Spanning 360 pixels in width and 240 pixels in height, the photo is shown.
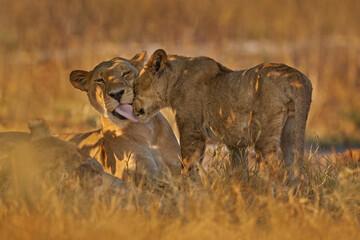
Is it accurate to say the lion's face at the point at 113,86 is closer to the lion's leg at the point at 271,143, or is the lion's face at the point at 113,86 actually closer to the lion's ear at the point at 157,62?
the lion's ear at the point at 157,62

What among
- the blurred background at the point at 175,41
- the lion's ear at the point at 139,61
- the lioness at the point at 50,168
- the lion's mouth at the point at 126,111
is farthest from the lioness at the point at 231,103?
the blurred background at the point at 175,41

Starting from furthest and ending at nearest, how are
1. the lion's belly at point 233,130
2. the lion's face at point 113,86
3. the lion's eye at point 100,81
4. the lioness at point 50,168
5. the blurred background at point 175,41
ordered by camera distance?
the blurred background at point 175,41 < the lion's eye at point 100,81 < the lion's face at point 113,86 < the lion's belly at point 233,130 < the lioness at point 50,168

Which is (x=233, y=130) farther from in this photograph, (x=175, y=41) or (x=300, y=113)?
(x=175, y=41)

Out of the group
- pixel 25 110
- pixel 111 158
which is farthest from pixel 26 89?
pixel 111 158

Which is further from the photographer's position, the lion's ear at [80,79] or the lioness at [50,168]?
the lion's ear at [80,79]

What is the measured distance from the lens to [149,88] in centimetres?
492

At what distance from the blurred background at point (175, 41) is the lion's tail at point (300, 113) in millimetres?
5548

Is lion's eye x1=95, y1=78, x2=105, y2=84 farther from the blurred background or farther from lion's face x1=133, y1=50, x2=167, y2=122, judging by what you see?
the blurred background

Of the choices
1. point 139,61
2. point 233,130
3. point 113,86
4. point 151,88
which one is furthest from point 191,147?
point 139,61

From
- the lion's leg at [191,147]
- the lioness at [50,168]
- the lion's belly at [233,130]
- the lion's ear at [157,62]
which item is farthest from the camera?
the lion's ear at [157,62]

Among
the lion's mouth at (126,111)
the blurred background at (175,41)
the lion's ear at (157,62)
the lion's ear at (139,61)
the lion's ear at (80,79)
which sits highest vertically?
the lion's ear at (157,62)

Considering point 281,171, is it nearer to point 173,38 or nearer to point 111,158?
point 111,158

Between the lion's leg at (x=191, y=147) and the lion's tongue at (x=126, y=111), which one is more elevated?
the lion's tongue at (x=126, y=111)

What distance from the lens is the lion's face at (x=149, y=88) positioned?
16.0 ft
